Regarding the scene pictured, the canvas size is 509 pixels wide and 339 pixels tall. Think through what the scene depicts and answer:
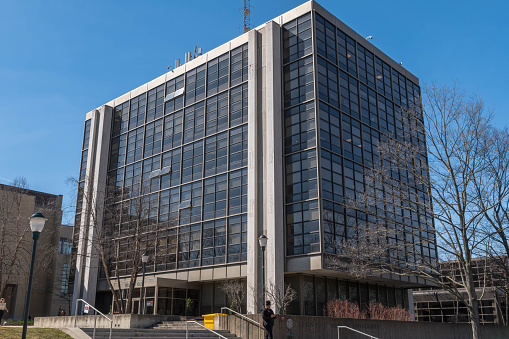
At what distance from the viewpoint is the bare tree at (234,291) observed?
35.1 meters

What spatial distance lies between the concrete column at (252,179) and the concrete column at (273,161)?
759 millimetres

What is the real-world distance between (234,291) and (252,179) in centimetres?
808

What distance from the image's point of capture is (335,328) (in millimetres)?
23766

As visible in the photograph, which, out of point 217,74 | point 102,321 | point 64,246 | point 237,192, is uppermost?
point 217,74

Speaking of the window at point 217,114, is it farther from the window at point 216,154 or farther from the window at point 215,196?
the window at point 215,196

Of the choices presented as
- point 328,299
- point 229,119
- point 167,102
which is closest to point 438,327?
point 328,299

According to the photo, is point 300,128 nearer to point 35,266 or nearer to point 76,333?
point 76,333

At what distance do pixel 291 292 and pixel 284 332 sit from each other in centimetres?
1329

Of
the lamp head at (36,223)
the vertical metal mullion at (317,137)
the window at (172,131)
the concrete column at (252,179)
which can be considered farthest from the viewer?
the window at (172,131)

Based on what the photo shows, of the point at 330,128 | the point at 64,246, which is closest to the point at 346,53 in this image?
the point at 330,128

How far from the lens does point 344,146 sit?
38969 millimetres

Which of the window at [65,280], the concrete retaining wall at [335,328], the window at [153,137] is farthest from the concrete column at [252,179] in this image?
the window at [65,280]

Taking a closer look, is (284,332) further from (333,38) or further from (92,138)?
(92,138)

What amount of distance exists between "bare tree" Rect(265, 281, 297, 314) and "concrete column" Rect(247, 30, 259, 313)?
1.53 meters
